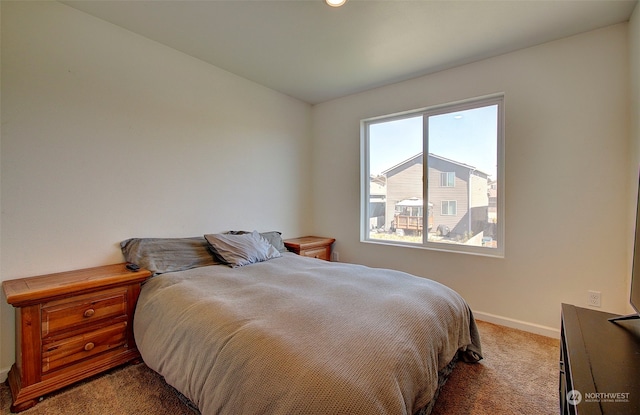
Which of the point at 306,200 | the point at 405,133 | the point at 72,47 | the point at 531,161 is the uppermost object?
the point at 72,47

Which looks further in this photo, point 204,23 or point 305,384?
point 204,23

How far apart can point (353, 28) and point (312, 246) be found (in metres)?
2.30

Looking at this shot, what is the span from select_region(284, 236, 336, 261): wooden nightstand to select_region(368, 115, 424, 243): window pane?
605 millimetres

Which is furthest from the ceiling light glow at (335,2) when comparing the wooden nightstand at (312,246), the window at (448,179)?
the wooden nightstand at (312,246)

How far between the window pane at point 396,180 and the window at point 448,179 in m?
0.23

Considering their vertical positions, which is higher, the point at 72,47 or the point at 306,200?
the point at 72,47

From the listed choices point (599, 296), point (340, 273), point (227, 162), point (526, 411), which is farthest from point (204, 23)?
point (599, 296)

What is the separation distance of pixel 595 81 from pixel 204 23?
312cm

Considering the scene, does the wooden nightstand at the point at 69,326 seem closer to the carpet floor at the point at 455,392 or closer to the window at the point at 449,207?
the carpet floor at the point at 455,392

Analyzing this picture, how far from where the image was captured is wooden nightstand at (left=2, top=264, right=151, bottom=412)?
156cm

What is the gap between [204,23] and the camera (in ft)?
7.04

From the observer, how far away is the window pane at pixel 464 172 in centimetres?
274

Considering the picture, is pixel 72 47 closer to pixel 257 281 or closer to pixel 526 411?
pixel 257 281

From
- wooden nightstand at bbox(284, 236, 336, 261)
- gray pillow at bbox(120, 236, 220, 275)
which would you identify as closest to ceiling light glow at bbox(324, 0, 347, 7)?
gray pillow at bbox(120, 236, 220, 275)
